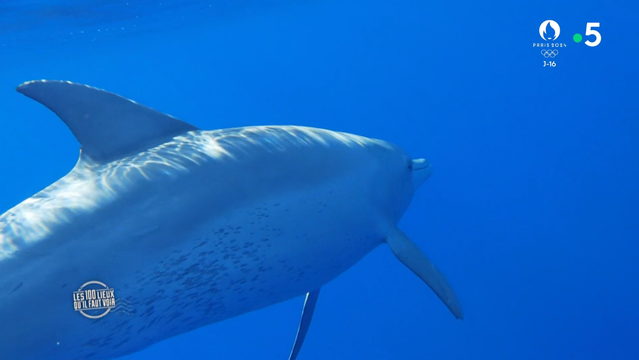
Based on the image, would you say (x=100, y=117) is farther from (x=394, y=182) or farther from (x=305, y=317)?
(x=305, y=317)

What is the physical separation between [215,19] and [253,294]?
3186 cm

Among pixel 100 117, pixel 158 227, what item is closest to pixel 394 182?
pixel 158 227

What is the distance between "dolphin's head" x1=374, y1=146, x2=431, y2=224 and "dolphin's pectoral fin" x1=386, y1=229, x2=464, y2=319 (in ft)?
1.18

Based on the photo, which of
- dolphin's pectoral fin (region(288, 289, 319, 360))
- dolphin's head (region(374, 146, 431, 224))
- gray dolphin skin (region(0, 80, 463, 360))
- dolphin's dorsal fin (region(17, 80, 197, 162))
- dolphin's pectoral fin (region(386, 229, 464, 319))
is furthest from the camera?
dolphin's pectoral fin (region(288, 289, 319, 360))

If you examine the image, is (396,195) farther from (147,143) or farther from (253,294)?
(147,143)

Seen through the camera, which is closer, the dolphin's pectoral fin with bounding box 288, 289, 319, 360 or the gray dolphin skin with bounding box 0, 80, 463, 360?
the gray dolphin skin with bounding box 0, 80, 463, 360

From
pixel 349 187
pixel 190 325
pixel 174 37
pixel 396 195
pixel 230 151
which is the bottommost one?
pixel 190 325

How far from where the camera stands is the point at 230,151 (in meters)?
3.75

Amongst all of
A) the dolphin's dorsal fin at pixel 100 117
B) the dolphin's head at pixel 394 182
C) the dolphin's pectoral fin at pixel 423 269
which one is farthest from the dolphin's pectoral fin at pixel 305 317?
the dolphin's dorsal fin at pixel 100 117

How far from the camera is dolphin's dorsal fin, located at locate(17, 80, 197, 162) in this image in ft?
11.2

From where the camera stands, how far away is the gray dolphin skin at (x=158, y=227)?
2816mm

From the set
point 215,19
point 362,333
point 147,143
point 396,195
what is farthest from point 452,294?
point 215,19

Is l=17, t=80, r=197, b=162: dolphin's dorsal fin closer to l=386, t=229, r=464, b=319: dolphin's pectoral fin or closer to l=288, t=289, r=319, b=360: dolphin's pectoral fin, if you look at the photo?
l=386, t=229, r=464, b=319: dolphin's pectoral fin

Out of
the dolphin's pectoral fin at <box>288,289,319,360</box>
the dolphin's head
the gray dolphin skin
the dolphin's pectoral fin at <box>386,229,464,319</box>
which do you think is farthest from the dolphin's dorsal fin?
the dolphin's pectoral fin at <box>288,289,319,360</box>
